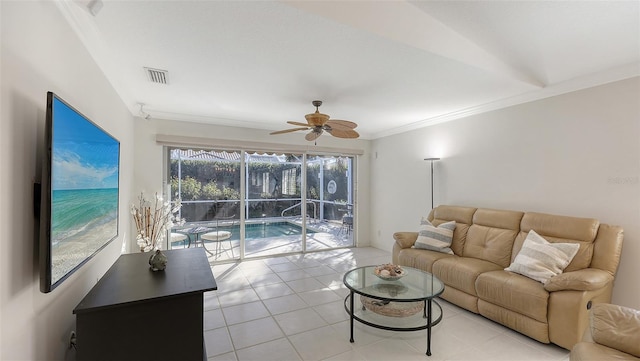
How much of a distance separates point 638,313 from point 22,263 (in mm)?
3180

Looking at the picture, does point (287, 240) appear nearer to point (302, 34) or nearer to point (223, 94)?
point (223, 94)

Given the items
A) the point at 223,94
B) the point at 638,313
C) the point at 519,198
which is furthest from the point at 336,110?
the point at 638,313

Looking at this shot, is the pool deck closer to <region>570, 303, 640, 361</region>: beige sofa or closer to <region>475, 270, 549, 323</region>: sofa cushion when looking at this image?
<region>475, 270, 549, 323</region>: sofa cushion

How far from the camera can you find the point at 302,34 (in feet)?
6.63

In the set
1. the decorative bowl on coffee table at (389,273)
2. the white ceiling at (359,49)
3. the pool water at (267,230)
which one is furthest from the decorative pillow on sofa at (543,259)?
the pool water at (267,230)

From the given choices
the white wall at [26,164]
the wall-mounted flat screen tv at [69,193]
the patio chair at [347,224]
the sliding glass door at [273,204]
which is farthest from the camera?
the patio chair at [347,224]

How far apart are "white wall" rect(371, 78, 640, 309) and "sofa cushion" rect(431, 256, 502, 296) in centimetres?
93

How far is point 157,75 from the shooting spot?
9.11 feet

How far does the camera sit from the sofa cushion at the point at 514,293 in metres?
2.36

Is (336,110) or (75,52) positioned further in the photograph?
(336,110)

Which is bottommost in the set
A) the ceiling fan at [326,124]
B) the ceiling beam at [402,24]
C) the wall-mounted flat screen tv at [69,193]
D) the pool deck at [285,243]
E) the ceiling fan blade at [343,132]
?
the pool deck at [285,243]

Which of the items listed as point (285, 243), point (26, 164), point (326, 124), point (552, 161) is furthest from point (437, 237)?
point (26, 164)

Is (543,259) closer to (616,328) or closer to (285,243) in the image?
(616,328)

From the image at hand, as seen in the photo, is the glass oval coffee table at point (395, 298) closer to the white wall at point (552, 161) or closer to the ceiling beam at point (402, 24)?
the white wall at point (552, 161)
